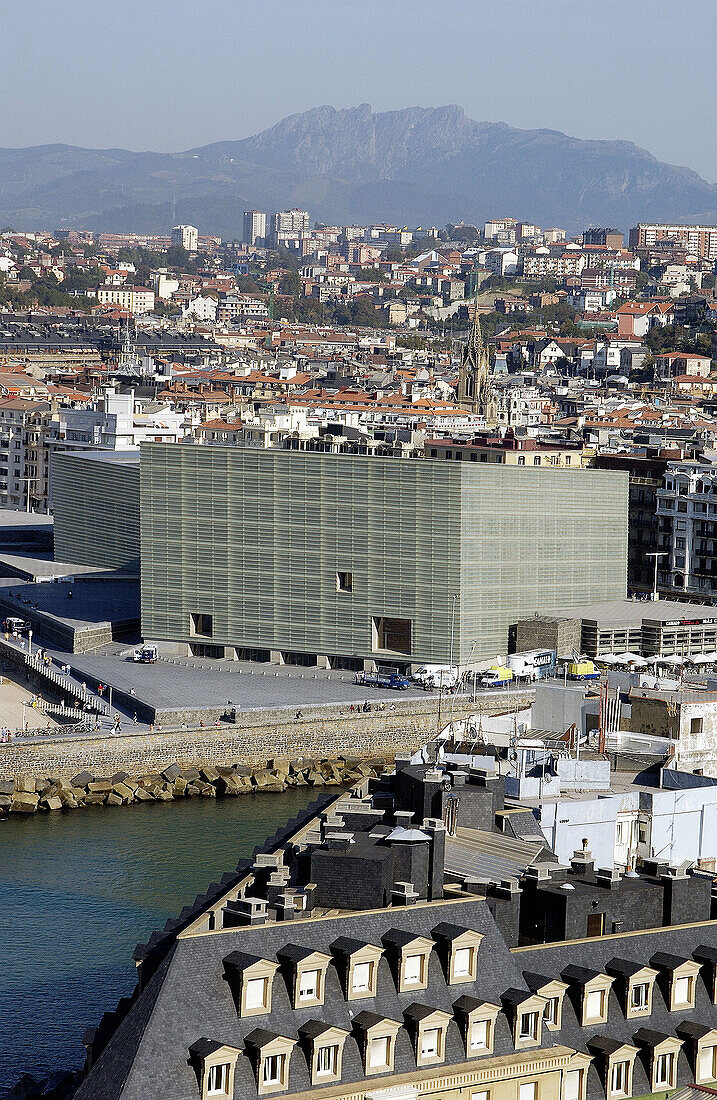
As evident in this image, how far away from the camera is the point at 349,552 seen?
105ft

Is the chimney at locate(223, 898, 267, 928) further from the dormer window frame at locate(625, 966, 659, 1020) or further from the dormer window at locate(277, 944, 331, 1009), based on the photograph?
the dormer window frame at locate(625, 966, 659, 1020)

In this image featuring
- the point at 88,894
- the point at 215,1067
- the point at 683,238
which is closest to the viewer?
the point at 215,1067

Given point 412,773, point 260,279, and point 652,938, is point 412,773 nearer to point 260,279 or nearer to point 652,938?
point 652,938

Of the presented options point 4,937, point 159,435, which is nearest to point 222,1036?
point 4,937

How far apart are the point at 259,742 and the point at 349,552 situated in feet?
15.7

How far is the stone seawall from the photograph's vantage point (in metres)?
26.8

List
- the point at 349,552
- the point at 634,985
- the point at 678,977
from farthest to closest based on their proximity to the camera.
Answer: the point at 349,552, the point at 678,977, the point at 634,985

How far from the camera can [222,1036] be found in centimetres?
1065

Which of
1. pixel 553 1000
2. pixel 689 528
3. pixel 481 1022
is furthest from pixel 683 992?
pixel 689 528

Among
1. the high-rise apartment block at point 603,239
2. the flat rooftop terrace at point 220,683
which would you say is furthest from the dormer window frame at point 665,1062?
the high-rise apartment block at point 603,239

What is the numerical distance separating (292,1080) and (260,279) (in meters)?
Result: 151

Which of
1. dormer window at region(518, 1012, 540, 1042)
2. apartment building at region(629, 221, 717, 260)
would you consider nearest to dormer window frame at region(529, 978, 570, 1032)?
dormer window at region(518, 1012, 540, 1042)

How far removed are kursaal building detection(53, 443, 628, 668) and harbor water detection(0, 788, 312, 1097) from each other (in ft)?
17.9

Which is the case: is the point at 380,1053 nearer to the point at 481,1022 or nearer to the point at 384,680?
the point at 481,1022
